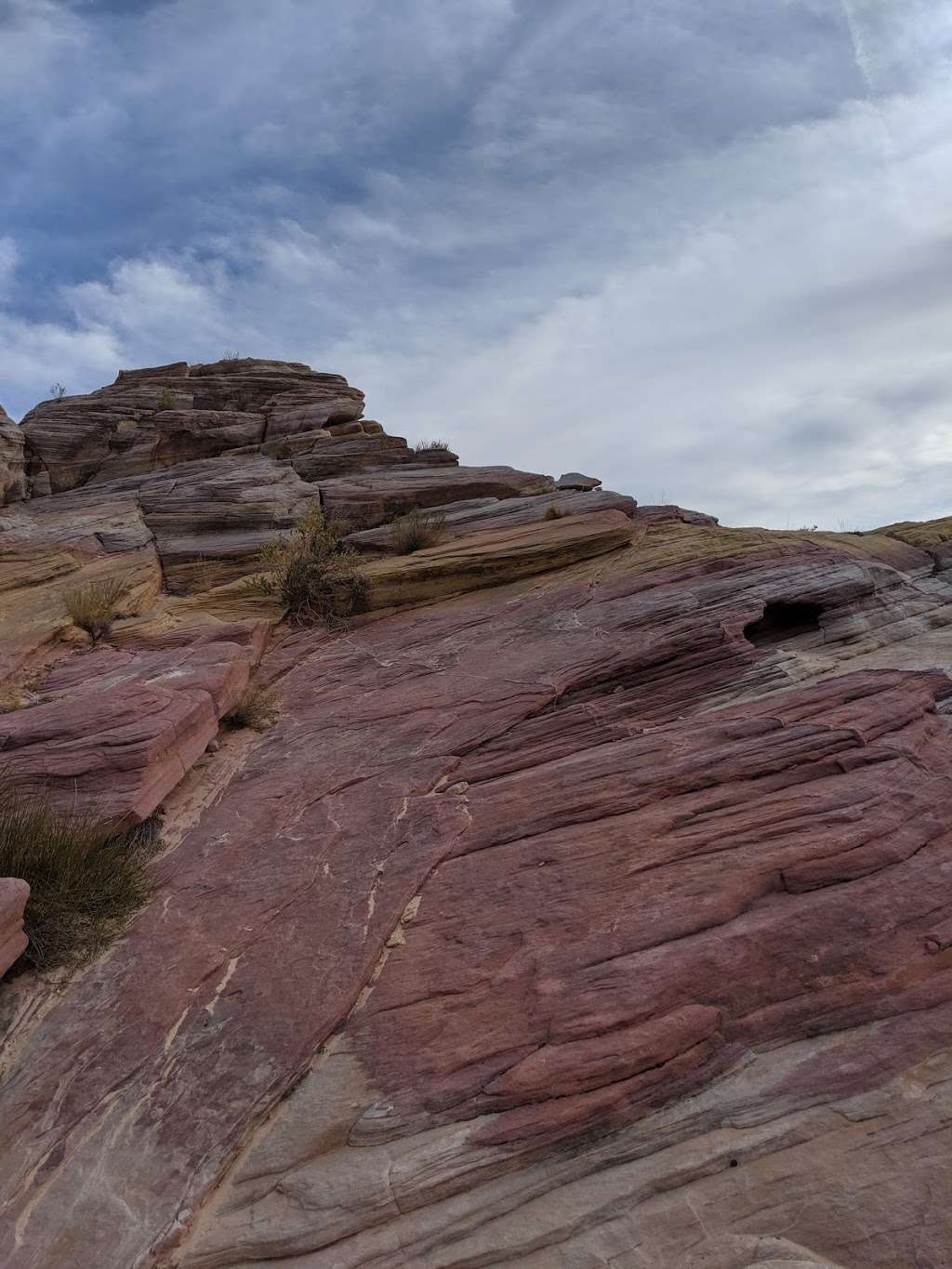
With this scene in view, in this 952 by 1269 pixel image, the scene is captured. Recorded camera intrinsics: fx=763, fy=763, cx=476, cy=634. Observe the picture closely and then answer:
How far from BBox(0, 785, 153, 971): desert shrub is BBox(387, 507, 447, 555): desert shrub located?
29.2ft

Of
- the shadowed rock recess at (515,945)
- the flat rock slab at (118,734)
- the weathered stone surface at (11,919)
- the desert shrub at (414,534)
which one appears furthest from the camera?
the desert shrub at (414,534)

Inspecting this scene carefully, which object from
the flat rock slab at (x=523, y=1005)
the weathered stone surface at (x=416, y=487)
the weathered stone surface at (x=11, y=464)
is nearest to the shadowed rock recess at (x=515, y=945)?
the flat rock slab at (x=523, y=1005)

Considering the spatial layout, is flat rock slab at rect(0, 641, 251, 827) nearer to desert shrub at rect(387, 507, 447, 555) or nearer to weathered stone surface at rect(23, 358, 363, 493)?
desert shrub at rect(387, 507, 447, 555)

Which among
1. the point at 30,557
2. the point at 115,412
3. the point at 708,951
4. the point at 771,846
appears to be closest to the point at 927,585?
the point at 771,846

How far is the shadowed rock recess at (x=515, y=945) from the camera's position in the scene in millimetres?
4227

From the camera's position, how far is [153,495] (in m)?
17.3

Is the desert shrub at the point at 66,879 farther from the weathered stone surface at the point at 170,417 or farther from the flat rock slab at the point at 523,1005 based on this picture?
the weathered stone surface at the point at 170,417

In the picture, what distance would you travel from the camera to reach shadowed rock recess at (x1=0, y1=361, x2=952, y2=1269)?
4227mm

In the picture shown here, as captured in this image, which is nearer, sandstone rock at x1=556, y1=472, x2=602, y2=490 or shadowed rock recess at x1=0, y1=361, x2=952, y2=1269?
shadowed rock recess at x1=0, y1=361, x2=952, y2=1269

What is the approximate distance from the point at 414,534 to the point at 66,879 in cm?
987

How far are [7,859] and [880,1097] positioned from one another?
6444 mm

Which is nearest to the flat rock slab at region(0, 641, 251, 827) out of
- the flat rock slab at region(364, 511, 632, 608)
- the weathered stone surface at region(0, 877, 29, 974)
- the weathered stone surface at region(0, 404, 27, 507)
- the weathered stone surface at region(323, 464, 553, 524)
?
the weathered stone surface at region(0, 877, 29, 974)

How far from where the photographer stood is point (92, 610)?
38.1 feet

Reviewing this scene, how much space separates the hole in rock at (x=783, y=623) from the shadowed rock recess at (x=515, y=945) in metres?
0.07
